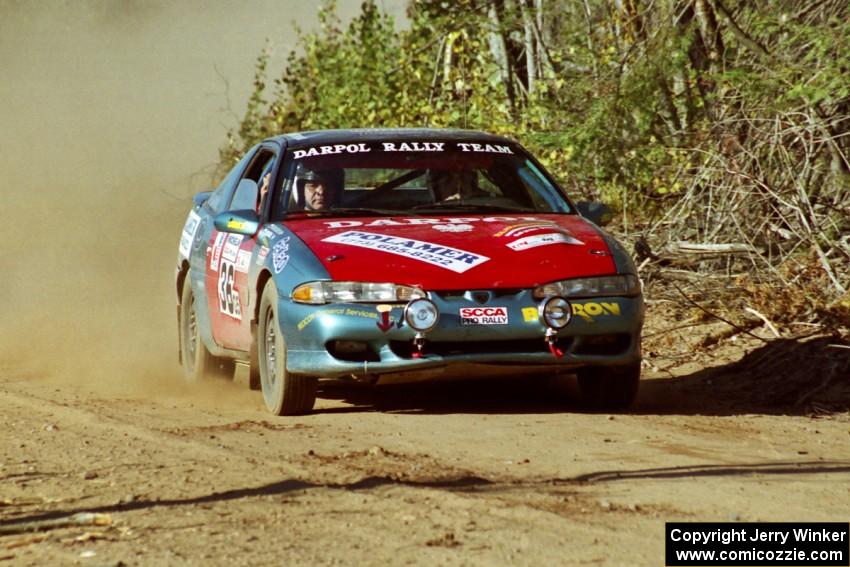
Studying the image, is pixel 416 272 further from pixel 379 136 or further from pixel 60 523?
pixel 60 523

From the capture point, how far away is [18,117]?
2961 centimetres

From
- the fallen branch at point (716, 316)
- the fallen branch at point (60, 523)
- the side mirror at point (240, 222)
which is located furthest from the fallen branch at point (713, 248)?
the fallen branch at point (60, 523)

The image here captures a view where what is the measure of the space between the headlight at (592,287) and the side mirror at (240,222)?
5.64 feet

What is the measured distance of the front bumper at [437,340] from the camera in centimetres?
788

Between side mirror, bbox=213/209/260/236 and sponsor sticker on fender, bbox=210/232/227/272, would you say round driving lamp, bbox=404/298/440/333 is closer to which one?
side mirror, bbox=213/209/260/236

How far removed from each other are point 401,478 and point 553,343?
1.96 m

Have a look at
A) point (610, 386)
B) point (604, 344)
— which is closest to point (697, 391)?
point (610, 386)

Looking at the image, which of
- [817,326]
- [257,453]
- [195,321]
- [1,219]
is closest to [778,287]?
[817,326]

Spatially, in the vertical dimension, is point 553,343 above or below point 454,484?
above

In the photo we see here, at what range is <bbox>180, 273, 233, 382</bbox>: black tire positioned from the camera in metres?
10.3

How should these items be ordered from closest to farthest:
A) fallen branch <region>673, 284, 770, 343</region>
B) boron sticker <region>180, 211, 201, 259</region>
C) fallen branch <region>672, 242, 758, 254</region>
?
fallen branch <region>673, 284, 770, 343</region>, boron sticker <region>180, 211, 201, 259</region>, fallen branch <region>672, 242, 758, 254</region>

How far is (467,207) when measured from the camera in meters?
9.12

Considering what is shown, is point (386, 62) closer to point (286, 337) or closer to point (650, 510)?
point (286, 337)

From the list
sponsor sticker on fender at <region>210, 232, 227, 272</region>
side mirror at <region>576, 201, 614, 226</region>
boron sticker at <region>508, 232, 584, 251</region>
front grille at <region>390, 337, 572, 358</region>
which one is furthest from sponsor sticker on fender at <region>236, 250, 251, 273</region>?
side mirror at <region>576, 201, 614, 226</region>
